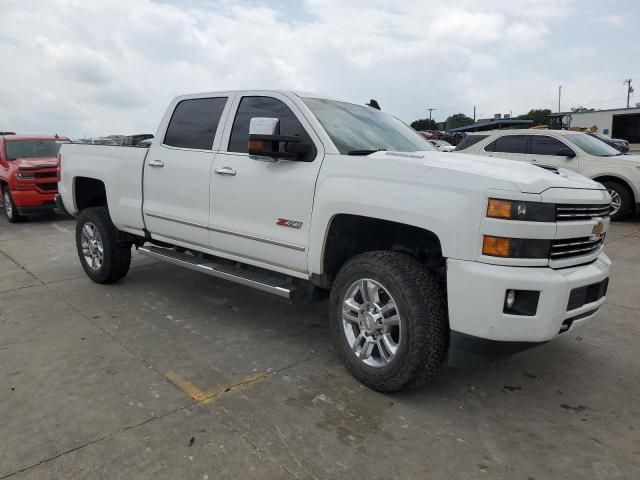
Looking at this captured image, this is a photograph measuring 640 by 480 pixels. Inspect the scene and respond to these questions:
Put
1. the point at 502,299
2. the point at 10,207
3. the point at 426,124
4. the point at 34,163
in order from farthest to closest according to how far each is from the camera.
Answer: the point at 426,124 → the point at 10,207 → the point at 34,163 → the point at 502,299

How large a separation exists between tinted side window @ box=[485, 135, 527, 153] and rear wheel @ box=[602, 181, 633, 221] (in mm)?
1630

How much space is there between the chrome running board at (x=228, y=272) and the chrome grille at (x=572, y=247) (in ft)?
5.81

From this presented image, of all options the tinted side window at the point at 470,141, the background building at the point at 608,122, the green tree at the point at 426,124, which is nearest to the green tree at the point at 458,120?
the green tree at the point at 426,124

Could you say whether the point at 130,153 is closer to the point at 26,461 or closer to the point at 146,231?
the point at 146,231

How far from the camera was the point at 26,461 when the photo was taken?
8.68ft

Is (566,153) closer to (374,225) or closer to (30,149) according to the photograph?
(374,225)

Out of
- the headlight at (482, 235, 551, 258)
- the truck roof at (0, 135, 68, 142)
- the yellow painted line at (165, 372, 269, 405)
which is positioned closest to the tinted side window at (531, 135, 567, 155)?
the headlight at (482, 235, 551, 258)

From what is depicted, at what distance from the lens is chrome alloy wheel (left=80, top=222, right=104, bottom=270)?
222 inches

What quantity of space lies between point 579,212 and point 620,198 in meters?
7.78

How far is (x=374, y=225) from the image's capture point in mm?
3623

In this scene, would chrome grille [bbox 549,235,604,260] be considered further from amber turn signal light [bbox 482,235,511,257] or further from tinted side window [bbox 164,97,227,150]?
tinted side window [bbox 164,97,227,150]

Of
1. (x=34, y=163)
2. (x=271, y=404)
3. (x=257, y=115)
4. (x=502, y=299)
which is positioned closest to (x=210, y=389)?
(x=271, y=404)

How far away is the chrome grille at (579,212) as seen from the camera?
2.92 m

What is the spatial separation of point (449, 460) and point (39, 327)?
11.8ft
